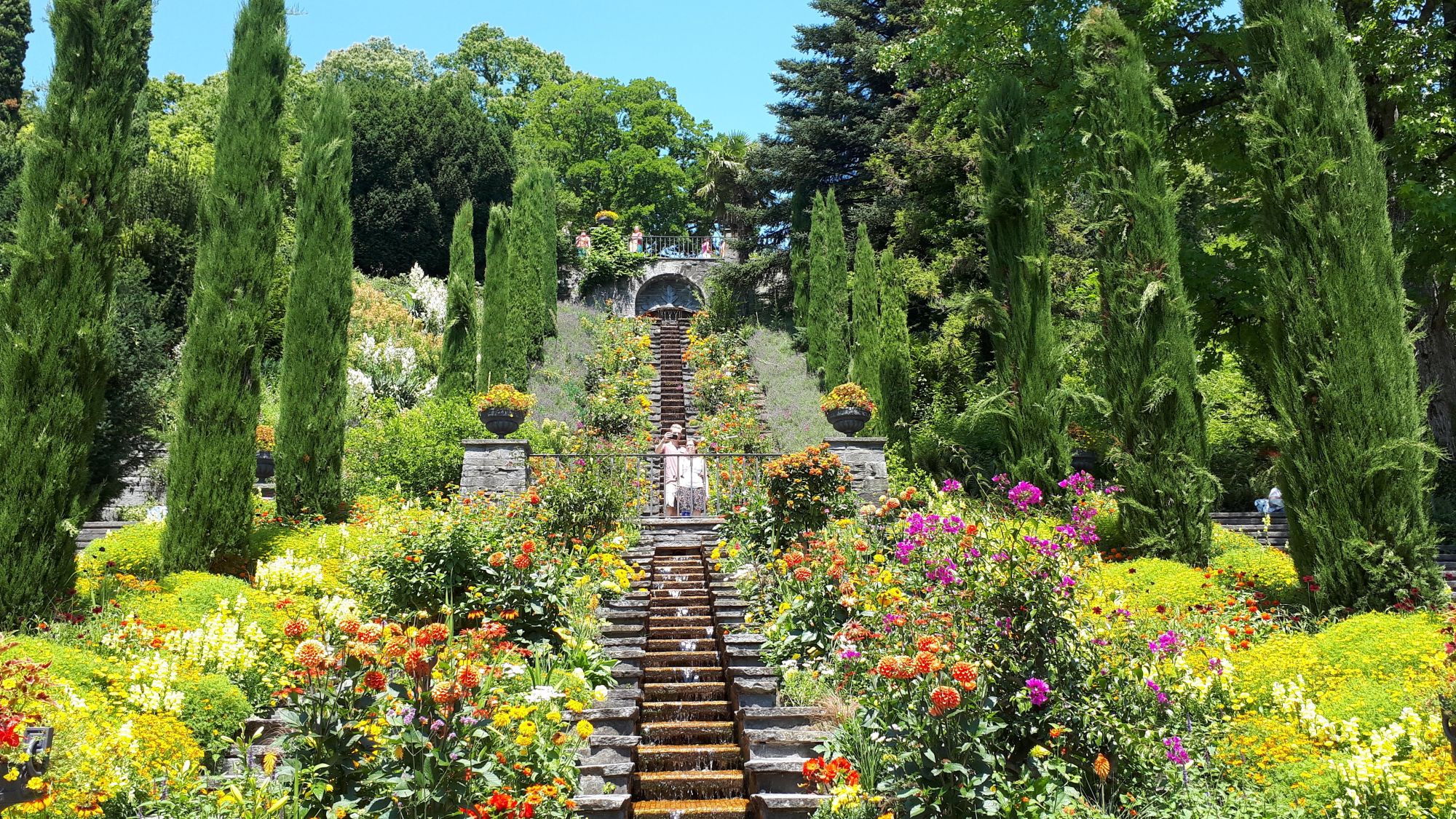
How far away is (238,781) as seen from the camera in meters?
4.14

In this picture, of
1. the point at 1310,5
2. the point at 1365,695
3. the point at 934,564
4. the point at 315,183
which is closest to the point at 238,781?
the point at 934,564

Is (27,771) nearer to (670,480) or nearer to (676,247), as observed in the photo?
(670,480)

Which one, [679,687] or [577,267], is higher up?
[577,267]

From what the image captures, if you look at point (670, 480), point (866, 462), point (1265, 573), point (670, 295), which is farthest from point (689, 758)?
point (670, 295)

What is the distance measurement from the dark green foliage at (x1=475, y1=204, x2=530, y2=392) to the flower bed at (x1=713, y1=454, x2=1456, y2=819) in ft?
53.7

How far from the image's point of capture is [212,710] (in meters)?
Result: 5.23

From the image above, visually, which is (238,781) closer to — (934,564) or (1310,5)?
(934,564)

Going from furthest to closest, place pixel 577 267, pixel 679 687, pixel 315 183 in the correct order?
pixel 577 267 < pixel 315 183 < pixel 679 687

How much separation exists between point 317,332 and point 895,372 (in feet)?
38.2

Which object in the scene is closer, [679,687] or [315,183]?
[679,687]

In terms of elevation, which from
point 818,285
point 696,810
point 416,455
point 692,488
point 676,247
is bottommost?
point 696,810

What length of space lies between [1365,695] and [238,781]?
5.67 m

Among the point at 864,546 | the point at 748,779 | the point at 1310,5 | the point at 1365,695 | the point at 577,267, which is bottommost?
the point at 748,779

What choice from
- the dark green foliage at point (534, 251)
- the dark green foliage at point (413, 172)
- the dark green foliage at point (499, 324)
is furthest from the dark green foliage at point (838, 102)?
the dark green foliage at point (413, 172)
